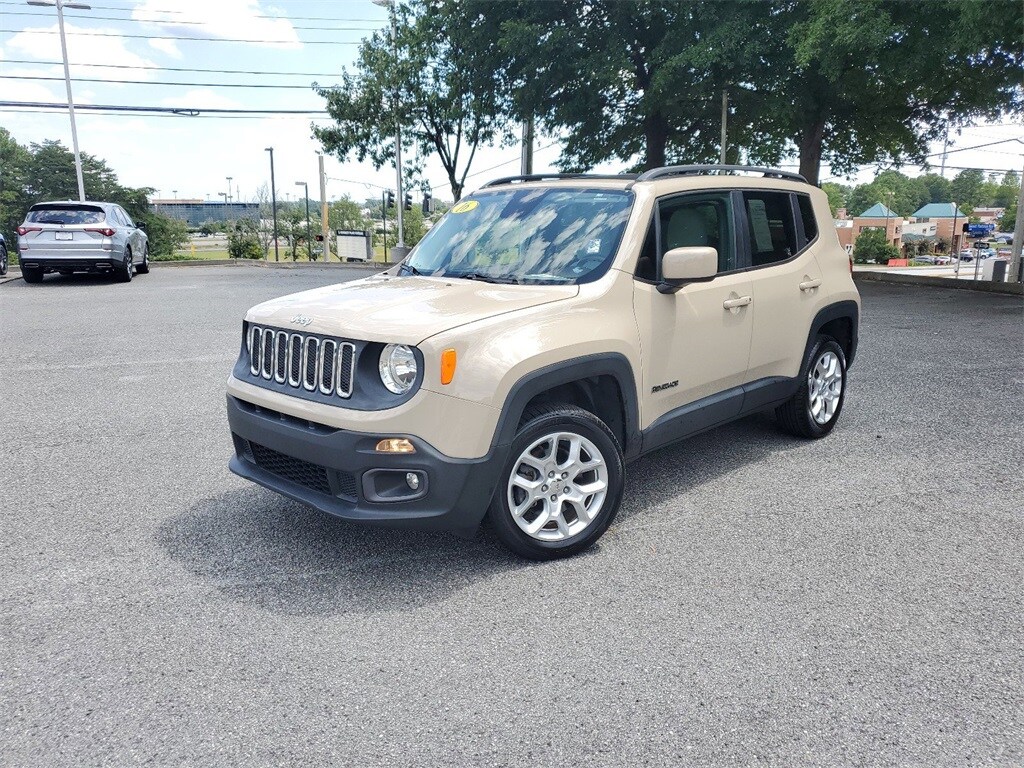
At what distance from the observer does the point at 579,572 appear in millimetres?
3773

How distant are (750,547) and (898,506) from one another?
113 cm

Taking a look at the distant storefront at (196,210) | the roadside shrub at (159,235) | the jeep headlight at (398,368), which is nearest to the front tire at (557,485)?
the jeep headlight at (398,368)

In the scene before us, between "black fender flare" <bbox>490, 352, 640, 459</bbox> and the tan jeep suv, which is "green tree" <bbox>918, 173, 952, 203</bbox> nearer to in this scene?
the tan jeep suv

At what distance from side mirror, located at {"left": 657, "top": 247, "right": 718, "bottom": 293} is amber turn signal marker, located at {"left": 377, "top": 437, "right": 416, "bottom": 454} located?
161 cm

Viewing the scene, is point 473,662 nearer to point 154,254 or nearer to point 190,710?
point 190,710

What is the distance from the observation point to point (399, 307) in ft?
12.5

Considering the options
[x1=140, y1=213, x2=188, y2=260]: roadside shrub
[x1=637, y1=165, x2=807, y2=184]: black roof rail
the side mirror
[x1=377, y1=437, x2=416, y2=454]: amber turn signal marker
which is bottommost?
[x1=140, y1=213, x2=188, y2=260]: roadside shrub

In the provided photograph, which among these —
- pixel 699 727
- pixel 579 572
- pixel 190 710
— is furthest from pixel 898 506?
pixel 190 710

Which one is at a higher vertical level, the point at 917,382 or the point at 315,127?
the point at 315,127

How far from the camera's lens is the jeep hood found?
3.53 m

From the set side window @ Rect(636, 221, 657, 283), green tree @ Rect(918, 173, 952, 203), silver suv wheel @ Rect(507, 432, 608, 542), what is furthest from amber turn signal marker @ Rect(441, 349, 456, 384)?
green tree @ Rect(918, 173, 952, 203)

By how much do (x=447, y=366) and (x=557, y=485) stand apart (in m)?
0.86

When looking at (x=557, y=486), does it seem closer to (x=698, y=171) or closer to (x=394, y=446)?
(x=394, y=446)

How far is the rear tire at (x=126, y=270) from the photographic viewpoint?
734 inches
